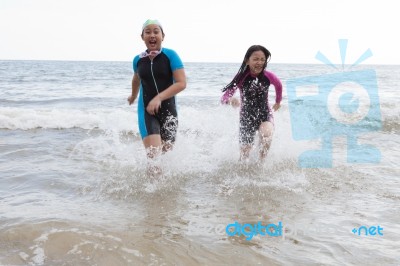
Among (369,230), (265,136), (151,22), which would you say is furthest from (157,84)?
(369,230)

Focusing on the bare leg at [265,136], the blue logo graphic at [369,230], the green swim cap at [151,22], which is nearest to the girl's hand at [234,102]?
the bare leg at [265,136]

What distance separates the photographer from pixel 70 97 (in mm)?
15820

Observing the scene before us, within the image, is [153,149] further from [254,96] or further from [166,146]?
[254,96]

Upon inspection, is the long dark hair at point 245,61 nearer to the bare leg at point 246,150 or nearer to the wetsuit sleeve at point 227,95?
the wetsuit sleeve at point 227,95

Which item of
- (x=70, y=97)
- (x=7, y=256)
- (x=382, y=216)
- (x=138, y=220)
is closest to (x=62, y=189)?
(x=138, y=220)

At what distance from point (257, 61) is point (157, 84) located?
4.56 ft

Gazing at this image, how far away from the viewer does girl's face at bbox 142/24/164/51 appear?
4.36m

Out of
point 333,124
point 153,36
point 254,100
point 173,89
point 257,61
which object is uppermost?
point 153,36

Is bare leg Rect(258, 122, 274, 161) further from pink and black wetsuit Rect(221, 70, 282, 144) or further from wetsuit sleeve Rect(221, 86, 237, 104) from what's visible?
wetsuit sleeve Rect(221, 86, 237, 104)

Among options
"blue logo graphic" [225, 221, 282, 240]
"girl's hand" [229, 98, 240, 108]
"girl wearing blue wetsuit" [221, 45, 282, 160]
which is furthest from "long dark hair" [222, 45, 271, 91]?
"blue logo graphic" [225, 221, 282, 240]

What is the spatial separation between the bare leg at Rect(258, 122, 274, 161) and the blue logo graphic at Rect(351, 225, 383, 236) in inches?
77.8

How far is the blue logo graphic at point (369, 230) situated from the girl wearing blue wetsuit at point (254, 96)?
1.99 meters

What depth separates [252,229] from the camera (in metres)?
3.33

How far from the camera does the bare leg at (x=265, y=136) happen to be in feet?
16.9
